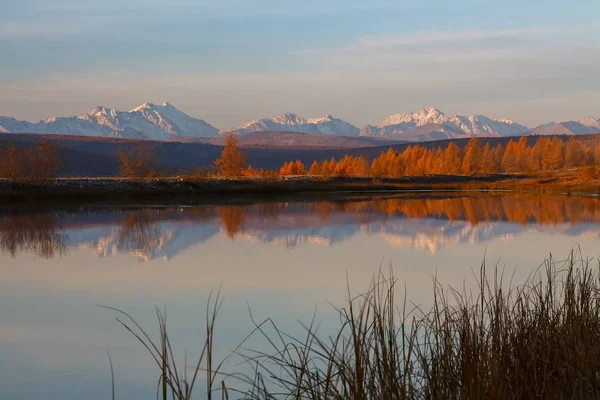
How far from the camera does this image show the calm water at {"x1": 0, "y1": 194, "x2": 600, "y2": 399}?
623cm

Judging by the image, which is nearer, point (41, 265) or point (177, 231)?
point (41, 265)

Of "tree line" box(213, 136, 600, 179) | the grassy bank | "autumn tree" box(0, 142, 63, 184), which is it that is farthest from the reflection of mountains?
"tree line" box(213, 136, 600, 179)

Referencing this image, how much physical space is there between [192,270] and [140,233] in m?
6.33

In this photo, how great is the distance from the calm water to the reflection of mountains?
0.06 metres

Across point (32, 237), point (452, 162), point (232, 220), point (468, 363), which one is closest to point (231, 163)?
point (232, 220)

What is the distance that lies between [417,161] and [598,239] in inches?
2995

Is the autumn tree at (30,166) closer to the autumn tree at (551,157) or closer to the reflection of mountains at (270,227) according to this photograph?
the reflection of mountains at (270,227)

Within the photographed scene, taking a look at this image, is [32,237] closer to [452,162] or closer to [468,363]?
[468,363]

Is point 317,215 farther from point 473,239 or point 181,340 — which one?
point 181,340

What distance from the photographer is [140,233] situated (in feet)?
55.1

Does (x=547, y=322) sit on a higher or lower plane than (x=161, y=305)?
higher

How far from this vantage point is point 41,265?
1170cm

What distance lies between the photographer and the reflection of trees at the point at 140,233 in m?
14.3

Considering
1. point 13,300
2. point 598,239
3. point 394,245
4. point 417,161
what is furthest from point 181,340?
point 417,161
